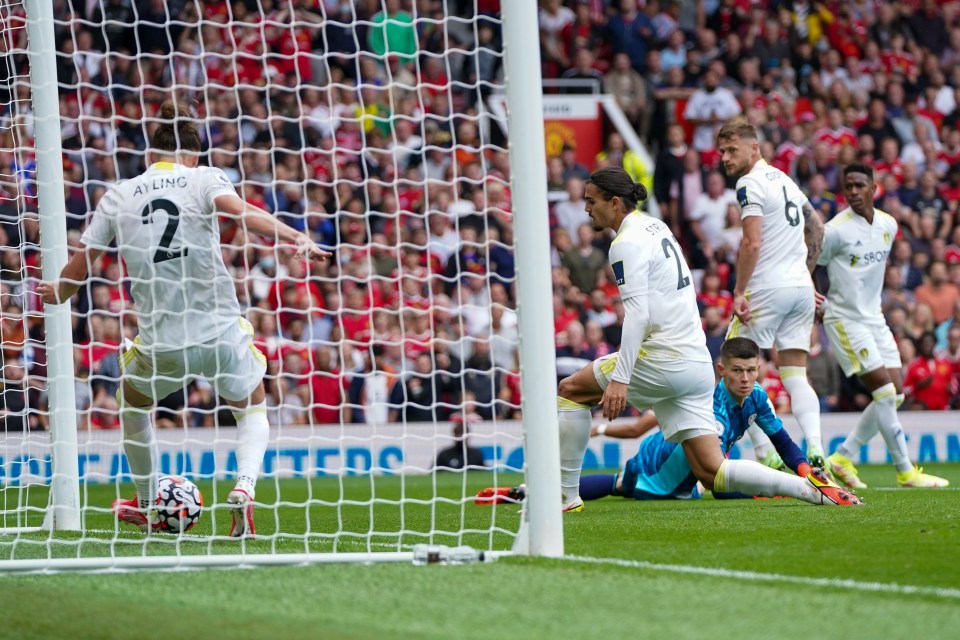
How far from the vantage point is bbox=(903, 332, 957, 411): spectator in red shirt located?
15.1 m

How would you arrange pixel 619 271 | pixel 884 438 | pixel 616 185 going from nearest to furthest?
1. pixel 619 271
2. pixel 616 185
3. pixel 884 438

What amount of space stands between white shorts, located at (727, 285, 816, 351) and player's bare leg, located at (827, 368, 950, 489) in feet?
3.20

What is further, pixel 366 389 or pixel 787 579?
pixel 366 389

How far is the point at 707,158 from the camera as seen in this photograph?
1805cm

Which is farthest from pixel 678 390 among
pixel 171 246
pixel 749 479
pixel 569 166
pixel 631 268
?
pixel 569 166

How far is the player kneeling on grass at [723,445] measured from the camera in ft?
27.7

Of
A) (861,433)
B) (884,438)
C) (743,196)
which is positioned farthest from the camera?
(861,433)

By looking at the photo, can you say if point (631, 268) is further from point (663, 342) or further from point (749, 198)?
point (749, 198)

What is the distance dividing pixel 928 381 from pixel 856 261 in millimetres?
5112

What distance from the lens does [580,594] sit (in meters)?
4.71

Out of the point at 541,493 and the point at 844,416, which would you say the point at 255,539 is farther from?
the point at 844,416

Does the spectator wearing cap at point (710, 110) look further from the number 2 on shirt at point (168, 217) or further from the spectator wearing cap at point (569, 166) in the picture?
the number 2 on shirt at point (168, 217)

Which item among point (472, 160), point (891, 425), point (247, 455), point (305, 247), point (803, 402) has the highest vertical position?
point (472, 160)

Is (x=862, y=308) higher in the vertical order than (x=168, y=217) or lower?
lower
